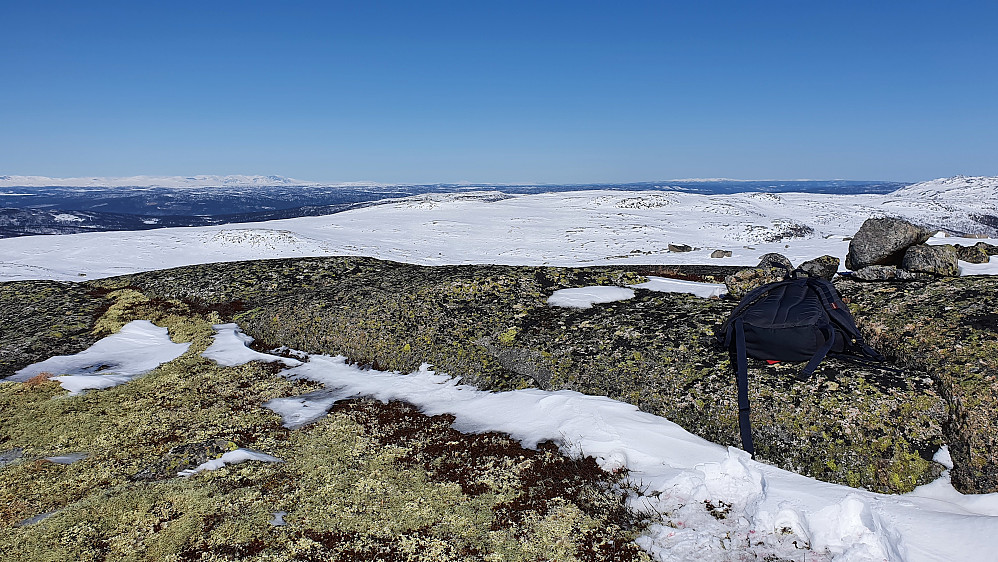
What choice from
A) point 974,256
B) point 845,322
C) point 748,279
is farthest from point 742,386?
point 974,256

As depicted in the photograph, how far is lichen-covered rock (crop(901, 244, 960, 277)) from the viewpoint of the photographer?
11.2 m

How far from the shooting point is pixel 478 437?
7430 mm

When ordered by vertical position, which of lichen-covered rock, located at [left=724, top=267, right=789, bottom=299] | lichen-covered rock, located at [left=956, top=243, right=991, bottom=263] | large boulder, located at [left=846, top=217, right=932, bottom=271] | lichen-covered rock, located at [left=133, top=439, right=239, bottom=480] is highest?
large boulder, located at [left=846, top=217, right=932, bottom=271]

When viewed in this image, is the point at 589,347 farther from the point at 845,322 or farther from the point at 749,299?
the point at 845,322

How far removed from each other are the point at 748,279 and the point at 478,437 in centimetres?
839

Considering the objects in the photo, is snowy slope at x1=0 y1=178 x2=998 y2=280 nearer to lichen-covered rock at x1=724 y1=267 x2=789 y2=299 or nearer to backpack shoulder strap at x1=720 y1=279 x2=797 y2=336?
lichen-covered rock at x1=724 y1=267 x2=789 y2=299

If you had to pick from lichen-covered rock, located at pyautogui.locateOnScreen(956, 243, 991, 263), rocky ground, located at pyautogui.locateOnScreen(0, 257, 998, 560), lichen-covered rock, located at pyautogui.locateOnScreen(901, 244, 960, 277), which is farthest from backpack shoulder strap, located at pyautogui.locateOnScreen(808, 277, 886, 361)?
lichen-covered rock, located at pyautogui.locateOnScreen(956, 243, 991, 263)

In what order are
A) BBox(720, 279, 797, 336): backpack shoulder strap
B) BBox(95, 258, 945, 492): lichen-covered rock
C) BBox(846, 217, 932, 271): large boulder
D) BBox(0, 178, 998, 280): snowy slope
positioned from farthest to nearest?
BBox(0, 178, 998, 280): snowy slope, BBox(846, 217, 932, 271): large boulder, BBox(720, 279, 797, 336): backpack shoulder strap, BBox(95, 258, 945, 492): lichen-covered rock

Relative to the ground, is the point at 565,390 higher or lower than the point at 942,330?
lower

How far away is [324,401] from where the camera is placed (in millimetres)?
9086

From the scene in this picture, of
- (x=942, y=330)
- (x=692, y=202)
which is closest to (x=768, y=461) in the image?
(x=942, y=330)

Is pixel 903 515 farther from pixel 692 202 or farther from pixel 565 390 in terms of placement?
pixel 692 202

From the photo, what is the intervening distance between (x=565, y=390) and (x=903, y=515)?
4878 mm

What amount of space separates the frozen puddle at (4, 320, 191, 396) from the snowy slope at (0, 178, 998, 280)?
22.0 m
